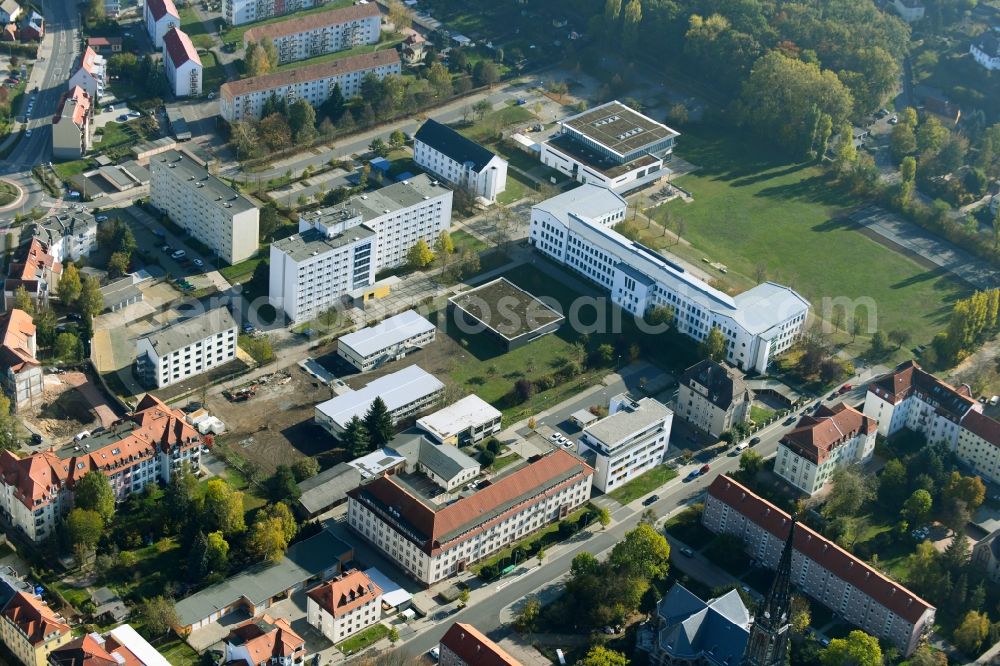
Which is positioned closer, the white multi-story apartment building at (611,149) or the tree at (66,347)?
the tree at (66,347)

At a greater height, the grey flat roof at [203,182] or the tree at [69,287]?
the grey flat roof at [203,182]

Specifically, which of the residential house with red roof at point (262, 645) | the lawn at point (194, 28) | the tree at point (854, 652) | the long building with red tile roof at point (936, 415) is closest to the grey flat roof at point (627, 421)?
the long building with red tile roof at point (936, 415)

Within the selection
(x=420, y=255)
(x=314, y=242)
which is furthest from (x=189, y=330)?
(x=420, y=255)

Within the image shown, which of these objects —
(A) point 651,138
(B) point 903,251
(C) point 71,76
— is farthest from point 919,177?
(C) point 71,76

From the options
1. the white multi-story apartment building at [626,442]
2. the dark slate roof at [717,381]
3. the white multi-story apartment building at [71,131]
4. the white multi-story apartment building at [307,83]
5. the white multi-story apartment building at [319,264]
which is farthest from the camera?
the white multi-story apartment building at [307,83]

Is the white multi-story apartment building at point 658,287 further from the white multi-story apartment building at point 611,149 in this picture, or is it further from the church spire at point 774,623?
the church spire at point 774,623

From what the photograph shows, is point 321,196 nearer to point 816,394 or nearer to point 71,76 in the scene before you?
point 71,76
